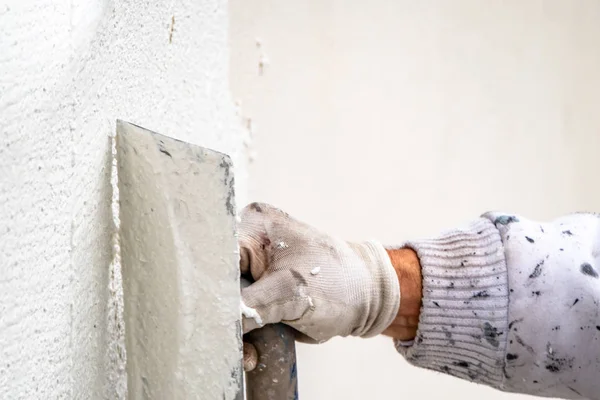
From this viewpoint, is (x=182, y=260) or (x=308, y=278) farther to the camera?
(x=308, y=278)

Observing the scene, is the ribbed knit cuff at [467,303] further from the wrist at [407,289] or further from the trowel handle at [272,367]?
the trowel handle at [272,367]

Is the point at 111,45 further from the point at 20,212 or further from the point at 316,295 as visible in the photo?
the point at 316,295

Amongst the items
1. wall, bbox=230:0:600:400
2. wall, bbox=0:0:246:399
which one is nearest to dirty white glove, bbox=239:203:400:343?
wall, bbox=0:0:246:399

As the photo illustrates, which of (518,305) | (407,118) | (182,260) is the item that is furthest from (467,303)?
(407,118)

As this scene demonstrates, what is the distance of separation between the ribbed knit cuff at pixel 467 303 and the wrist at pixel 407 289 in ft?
0.04

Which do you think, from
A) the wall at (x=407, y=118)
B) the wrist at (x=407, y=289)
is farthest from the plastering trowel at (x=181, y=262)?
the wall at (x=407, y=118)

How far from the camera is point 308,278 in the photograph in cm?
71

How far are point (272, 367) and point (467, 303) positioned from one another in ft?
0.80

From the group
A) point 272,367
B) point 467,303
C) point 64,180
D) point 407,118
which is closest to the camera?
point 64,180

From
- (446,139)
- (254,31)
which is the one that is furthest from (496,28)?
(254,31)

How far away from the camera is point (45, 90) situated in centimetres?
45

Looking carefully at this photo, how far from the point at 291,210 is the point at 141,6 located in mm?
625

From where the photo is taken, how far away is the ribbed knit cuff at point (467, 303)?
0.77 m

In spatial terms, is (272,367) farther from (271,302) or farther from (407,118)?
(407,118)
